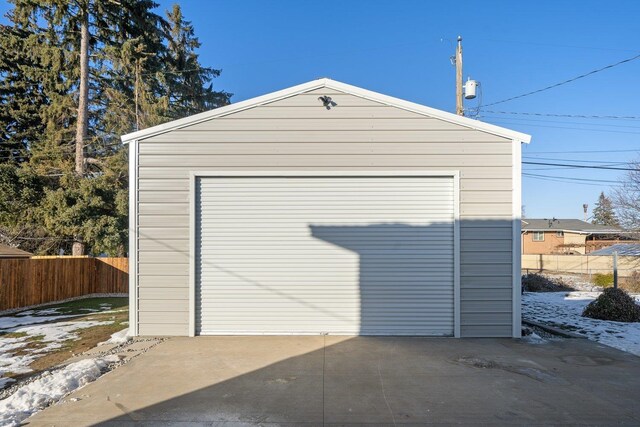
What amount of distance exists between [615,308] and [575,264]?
15.3m

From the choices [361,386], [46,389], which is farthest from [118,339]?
[361,386]

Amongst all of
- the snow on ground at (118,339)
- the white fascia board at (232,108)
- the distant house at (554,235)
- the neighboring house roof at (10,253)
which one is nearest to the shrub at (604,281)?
the white fascia board at (232,108)

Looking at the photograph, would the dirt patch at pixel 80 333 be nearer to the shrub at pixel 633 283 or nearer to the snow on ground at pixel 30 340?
the snow on ground at pixel 30 340

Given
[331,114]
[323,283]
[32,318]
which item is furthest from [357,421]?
[32,318]

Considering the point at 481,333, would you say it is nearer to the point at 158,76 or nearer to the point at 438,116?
the point at 438,116

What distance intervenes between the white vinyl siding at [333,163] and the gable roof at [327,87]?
9cm

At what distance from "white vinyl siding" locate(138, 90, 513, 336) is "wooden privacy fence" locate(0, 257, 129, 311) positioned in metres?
6.93

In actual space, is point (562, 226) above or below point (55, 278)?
above

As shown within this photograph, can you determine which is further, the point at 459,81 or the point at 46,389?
the point at 459,81

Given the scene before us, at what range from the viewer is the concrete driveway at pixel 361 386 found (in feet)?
10.9

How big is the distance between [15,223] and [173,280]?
1203 cm

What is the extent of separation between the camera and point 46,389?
152 inches

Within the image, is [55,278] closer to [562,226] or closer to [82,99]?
[82,99]

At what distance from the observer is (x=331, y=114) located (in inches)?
253
